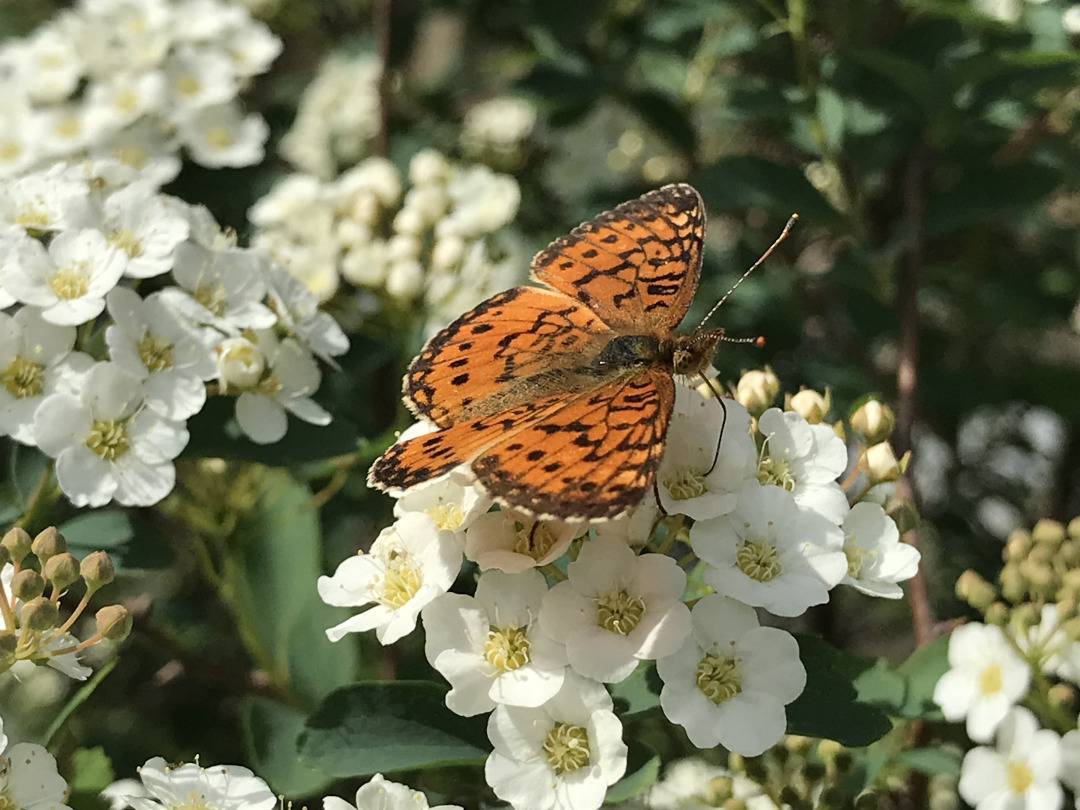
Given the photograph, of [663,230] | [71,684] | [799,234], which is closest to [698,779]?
[663,230]

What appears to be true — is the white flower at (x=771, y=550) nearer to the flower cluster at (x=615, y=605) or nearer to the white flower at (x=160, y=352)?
the flower cluster at (x=615, y=605)

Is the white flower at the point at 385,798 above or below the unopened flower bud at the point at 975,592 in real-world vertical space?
above

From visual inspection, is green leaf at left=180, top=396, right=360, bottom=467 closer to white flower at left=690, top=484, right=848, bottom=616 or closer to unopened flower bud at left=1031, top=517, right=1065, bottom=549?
white flower at left=690, top=484, right=848, bottom=616

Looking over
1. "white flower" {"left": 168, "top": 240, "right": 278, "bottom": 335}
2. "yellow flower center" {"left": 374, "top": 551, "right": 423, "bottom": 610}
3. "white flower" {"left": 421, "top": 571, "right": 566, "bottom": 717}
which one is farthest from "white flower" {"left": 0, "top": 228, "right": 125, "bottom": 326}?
"white flower" {"left": 421, "top": 571, "right": 566, "bottom": 717}

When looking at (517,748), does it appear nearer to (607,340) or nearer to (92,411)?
(607,340)

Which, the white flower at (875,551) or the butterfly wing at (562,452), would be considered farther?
the white flower at (875,551)

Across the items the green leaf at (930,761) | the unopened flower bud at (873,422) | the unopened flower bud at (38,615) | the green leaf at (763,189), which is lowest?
the green leaf at (930,761)

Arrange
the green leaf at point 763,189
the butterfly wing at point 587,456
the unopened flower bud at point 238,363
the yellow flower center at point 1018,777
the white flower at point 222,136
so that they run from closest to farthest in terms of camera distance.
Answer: the butterfly wing at point 587,456, the yellow flower center at point 1018,777, the unopened flower bud at point 238,363, the green leaf at point 763,189, the white flower at point 222,136

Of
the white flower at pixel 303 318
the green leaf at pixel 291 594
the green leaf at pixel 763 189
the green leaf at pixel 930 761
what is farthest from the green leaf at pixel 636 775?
the green leaf at pixel 763 189
